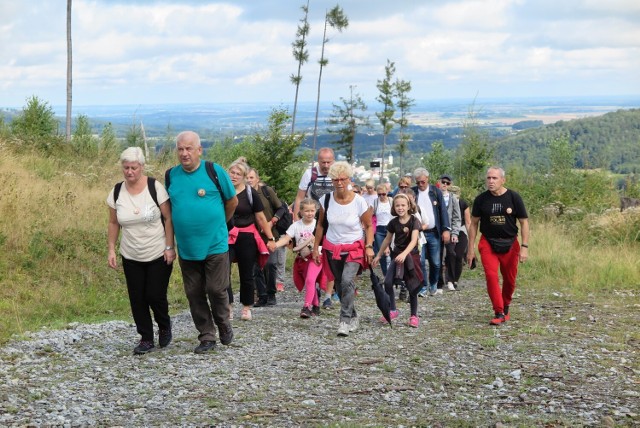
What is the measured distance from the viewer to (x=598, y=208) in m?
24.8

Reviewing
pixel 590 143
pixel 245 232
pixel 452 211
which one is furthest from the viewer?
pixel 590 143

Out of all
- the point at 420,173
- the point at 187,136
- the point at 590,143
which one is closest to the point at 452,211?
the point at 420,173

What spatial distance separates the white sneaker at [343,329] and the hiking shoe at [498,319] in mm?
2130

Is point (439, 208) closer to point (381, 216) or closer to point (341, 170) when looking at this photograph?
point (381, 216)

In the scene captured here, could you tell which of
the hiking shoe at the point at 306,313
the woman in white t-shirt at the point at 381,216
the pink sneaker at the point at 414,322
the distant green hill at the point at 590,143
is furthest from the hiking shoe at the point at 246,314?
the distant green hill at the point at 590,143

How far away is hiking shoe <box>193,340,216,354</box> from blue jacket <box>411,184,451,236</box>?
6.08 metres

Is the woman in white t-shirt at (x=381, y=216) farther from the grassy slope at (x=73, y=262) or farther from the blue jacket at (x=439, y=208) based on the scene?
the grassy slope at (x=73, y=262)

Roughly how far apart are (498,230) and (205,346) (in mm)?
4157

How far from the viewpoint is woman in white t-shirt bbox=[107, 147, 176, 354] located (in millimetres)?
8023

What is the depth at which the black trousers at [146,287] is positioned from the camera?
8.23 m

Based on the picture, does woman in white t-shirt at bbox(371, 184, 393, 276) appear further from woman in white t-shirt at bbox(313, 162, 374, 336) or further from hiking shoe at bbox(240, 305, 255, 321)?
woman in white t-shirt at bbox(313, 162, 374, 336)

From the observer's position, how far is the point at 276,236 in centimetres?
1254

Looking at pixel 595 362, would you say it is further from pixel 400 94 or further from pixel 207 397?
pixel 400 94

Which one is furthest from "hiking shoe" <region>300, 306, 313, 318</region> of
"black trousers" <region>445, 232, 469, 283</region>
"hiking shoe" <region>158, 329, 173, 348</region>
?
"black trousers" <region>445, 232, 469, 283</region>
